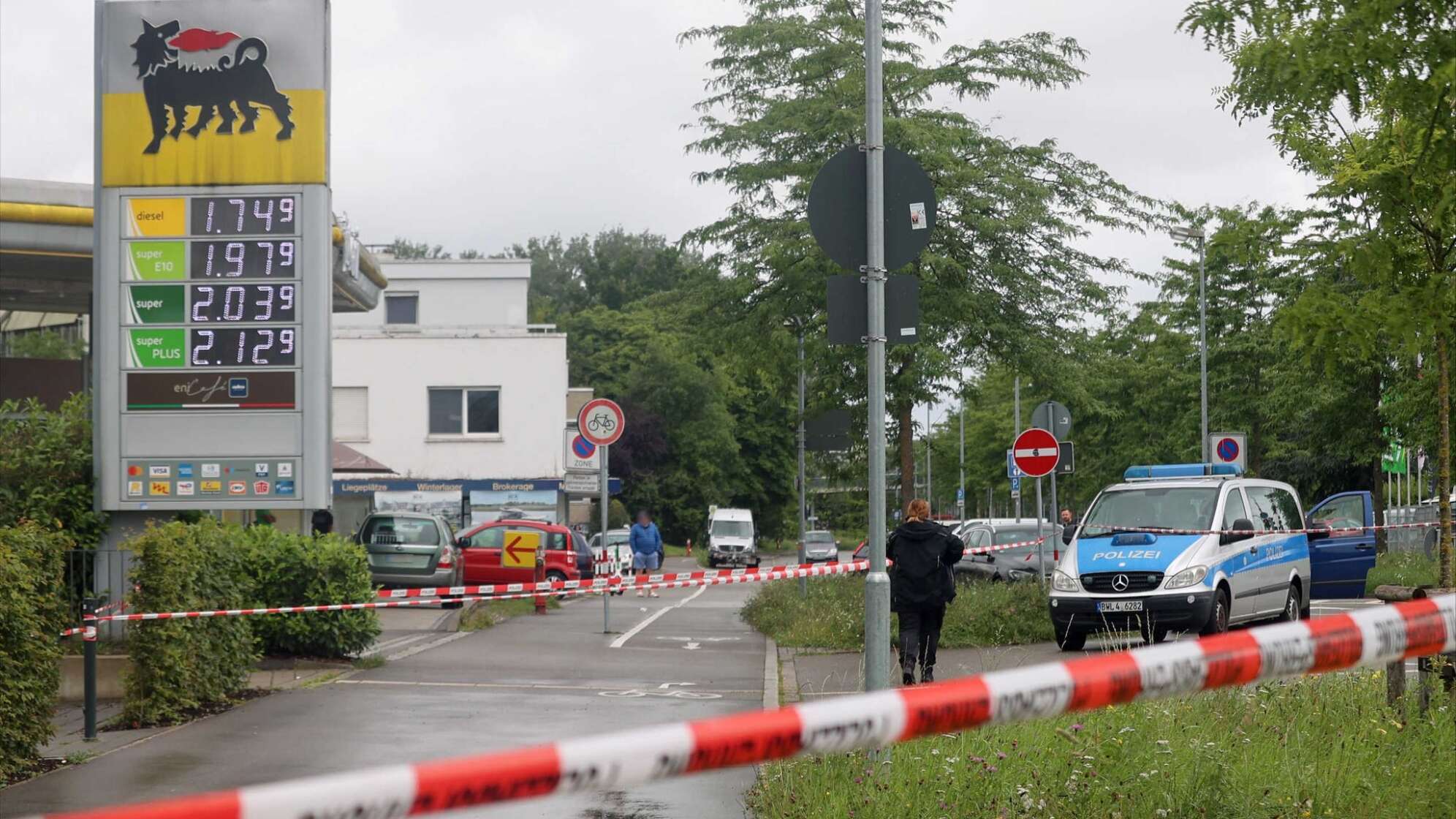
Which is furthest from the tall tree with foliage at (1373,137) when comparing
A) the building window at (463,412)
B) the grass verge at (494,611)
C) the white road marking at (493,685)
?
the building window at (463,412)

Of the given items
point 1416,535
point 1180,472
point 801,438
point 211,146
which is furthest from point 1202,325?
point 211,146

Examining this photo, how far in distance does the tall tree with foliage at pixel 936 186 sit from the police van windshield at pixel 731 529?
36.6 meters

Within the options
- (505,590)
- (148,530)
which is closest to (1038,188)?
(505,590)

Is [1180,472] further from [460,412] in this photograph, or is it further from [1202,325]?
[460,412]

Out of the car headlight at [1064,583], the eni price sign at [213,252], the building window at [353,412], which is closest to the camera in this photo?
the eni price sign at [213,252]

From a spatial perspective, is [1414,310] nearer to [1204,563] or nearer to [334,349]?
[1204,563]

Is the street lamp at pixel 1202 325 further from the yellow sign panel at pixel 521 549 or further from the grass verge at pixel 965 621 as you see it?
the grass verge at pixel 965 621

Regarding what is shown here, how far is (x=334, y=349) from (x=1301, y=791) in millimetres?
49042

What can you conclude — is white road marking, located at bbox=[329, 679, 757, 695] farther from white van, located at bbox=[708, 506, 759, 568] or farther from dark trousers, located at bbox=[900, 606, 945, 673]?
white van, located at bbox=[708, 506, 759, 568]

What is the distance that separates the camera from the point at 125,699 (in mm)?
11797

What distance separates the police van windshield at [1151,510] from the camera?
656 inches

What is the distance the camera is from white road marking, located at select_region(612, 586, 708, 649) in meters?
19.8

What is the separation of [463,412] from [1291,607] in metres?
39.2

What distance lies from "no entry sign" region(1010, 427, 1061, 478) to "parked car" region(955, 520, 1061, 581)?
3364mm
